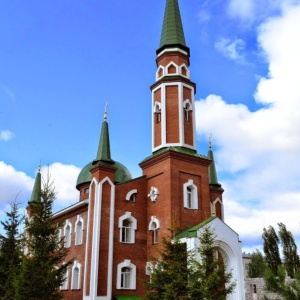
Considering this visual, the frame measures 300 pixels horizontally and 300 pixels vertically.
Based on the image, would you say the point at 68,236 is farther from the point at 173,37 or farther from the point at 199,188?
the point at 173,37

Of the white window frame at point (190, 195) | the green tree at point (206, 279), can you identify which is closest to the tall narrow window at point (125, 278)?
the white window frame at point (190, 195)

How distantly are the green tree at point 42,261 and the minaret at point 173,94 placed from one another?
974 cm

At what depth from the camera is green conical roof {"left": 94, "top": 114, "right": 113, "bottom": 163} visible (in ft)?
78.2

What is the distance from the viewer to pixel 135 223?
23859 mm

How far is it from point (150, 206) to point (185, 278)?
8.98 meters

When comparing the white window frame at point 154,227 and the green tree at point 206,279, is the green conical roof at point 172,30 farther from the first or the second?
the green tree at point 206,279

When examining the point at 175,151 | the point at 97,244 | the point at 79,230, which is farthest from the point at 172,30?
the point at 97,244

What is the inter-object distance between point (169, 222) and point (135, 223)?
2655 millimetres

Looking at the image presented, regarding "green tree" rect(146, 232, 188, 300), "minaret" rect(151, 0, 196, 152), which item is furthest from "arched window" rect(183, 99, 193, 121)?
"green tree" rect(146, 232, 188, 300)

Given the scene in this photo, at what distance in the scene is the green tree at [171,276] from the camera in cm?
1532

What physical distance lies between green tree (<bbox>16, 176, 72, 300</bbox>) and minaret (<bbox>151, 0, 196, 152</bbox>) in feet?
31.9

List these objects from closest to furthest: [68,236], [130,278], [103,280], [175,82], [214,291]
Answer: [214,291] < [103,280] < [130,278] < [175,82] < [68,236]

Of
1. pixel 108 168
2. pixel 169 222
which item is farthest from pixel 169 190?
pixel 108 168

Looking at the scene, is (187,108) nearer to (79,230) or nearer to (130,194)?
(130,194)
